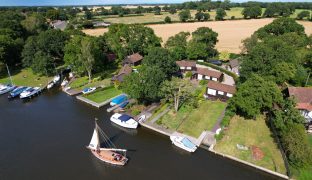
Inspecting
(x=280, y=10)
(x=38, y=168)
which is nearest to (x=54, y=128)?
(x=38, y=168)

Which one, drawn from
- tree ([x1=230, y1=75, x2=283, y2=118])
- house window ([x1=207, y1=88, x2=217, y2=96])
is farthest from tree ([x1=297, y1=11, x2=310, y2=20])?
tree ([x1=230, y1=75, x2=283, y2=118])

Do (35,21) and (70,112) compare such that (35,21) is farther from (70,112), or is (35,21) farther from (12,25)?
(70,112)

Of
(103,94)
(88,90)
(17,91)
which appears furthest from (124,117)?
(17,91)

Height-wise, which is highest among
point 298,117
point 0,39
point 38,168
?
point 0,39

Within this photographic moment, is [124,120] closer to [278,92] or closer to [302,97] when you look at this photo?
[278,92]

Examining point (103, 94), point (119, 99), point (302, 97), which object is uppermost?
point (302, 97)

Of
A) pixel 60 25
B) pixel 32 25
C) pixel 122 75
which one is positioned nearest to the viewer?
pixel 122 75
